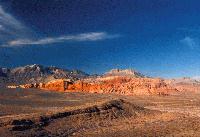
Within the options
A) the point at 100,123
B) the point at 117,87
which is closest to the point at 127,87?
the point at 117,87

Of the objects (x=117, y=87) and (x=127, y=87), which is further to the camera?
(x=117, y=87)

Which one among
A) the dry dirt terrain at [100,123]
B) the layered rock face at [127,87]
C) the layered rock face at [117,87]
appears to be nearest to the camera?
the dry dirt terrain at [100,123]

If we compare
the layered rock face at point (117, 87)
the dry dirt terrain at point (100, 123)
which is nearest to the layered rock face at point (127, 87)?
the layered rock face at point (117, 87)

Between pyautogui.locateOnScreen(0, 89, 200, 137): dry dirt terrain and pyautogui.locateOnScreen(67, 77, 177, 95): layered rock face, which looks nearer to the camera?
pyautogui.locateOnScreen(0, 89, 200, 137): dry dirt terrain

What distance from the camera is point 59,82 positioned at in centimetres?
11831

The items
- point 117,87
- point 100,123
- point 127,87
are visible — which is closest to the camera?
point 100,123

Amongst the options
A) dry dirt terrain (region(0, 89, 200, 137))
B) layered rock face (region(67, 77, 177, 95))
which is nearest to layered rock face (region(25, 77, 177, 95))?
layered rock face (region(67, 77, 177, 95))

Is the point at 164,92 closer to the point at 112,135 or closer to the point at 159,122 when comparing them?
the point at 159,122

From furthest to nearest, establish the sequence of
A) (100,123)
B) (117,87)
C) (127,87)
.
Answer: (117,87)
(127,87)
(100,123)

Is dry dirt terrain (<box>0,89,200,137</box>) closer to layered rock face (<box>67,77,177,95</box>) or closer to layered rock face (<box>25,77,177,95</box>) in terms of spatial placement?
layered rock face (<box>25,77,177,95</box>)

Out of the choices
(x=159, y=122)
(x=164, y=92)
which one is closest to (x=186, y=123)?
(x=159, y=122)

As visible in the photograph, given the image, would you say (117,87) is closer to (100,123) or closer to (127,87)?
(127,87)

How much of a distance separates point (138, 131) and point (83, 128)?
→ 4.70 meters

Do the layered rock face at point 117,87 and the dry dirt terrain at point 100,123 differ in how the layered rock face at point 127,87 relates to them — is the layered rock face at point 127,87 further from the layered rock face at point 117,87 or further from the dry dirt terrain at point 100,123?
the dry dirt terrain at point 100,123
